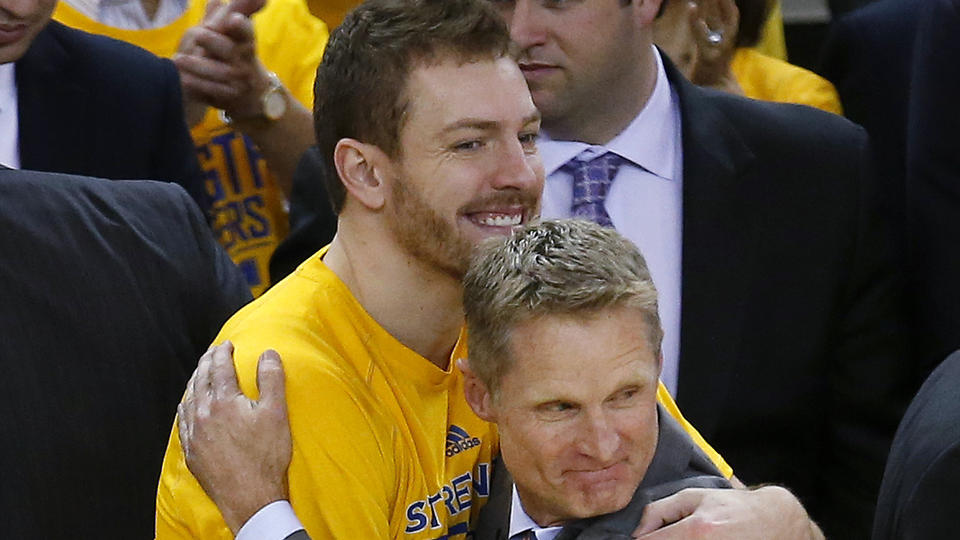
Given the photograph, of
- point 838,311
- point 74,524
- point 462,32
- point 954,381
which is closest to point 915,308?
point 838,311

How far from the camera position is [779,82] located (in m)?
4.27

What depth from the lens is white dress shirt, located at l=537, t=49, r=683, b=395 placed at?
3.38m

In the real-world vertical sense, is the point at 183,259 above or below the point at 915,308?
above

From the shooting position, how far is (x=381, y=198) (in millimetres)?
2555

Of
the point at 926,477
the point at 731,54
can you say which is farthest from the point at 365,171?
the point at 731,54

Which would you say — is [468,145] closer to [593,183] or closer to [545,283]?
[545,283]

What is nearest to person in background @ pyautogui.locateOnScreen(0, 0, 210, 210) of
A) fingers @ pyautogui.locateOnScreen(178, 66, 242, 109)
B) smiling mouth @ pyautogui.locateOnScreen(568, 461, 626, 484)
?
fingers @ pyautogui.locateOnScreen(178, 66, 242, 109)

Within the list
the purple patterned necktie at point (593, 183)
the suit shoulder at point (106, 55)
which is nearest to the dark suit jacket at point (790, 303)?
the purple patterned necktie at point (593, 183)

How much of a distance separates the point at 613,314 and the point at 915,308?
159 cm

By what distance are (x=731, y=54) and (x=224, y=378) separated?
2.15 meters

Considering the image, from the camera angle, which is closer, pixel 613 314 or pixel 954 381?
pixel 613 314

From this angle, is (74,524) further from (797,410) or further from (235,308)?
(797,410)

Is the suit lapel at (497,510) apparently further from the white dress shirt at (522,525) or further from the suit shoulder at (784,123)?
the suit shoulder at (784,123)

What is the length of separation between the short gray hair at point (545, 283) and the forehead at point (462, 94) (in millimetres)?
262
